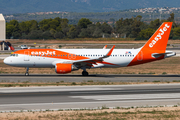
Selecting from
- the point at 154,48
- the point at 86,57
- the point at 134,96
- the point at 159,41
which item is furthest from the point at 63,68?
the point at 134,96

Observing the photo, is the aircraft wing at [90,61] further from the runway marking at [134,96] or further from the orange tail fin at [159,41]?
the runway marking at [134,96]

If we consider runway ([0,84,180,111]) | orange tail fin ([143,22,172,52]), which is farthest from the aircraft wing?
runway ([0,84,180,111])

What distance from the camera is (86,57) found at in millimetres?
41281

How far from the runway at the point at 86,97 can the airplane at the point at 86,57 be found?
30.4ft

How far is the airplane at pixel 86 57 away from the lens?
40.4 meters

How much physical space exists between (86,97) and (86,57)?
54.2 ft

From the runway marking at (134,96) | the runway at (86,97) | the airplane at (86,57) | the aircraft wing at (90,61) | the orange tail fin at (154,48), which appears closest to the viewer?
the runway at (86,97)

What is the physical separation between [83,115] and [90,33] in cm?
16800

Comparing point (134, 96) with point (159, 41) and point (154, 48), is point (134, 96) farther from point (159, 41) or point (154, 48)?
point (159, 41)

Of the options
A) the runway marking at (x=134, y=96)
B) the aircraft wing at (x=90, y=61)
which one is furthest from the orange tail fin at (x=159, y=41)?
the runway marking at (x=134, y=96)

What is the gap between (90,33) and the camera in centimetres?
18550

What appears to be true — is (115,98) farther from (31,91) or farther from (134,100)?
(31,91)

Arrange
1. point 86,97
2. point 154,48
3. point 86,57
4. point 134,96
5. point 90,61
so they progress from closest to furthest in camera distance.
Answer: point 86,97 < point 134,96 < point 90,61 < point 86,57 < point 154,48

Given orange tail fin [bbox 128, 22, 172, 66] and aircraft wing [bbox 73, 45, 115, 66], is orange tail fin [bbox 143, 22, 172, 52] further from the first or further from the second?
aircraft wing [bbox 73, 45, 115, 66]
